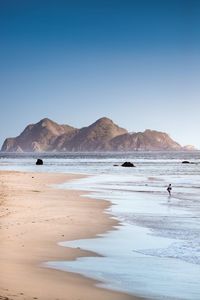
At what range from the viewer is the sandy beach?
27.8ft

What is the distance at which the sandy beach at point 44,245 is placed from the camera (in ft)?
27.8

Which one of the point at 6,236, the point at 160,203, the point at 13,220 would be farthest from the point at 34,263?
the point at 160,203

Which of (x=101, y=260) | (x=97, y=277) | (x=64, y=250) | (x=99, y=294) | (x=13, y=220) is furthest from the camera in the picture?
(x=13, y=220)

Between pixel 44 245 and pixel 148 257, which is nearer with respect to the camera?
pixel 148 257

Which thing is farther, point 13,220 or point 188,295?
point 13,220

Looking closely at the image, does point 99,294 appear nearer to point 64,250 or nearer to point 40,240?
point 64,250

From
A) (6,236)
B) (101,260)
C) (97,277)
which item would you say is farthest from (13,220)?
(97,277)

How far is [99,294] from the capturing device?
Result: 8.46m

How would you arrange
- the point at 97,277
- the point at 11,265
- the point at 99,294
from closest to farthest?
the point at 99,294, the point at 97,277, the point at 11,265

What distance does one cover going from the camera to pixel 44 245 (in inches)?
520

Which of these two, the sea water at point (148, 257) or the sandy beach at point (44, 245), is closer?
the sandy beach at point (44, 245)

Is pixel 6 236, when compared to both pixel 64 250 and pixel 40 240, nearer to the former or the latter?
pixel 40 240

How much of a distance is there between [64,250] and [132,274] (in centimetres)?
307

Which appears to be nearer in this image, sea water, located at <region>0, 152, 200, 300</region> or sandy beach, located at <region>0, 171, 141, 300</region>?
sandy beach, located at <region>0, 171, 141, 300</region>
